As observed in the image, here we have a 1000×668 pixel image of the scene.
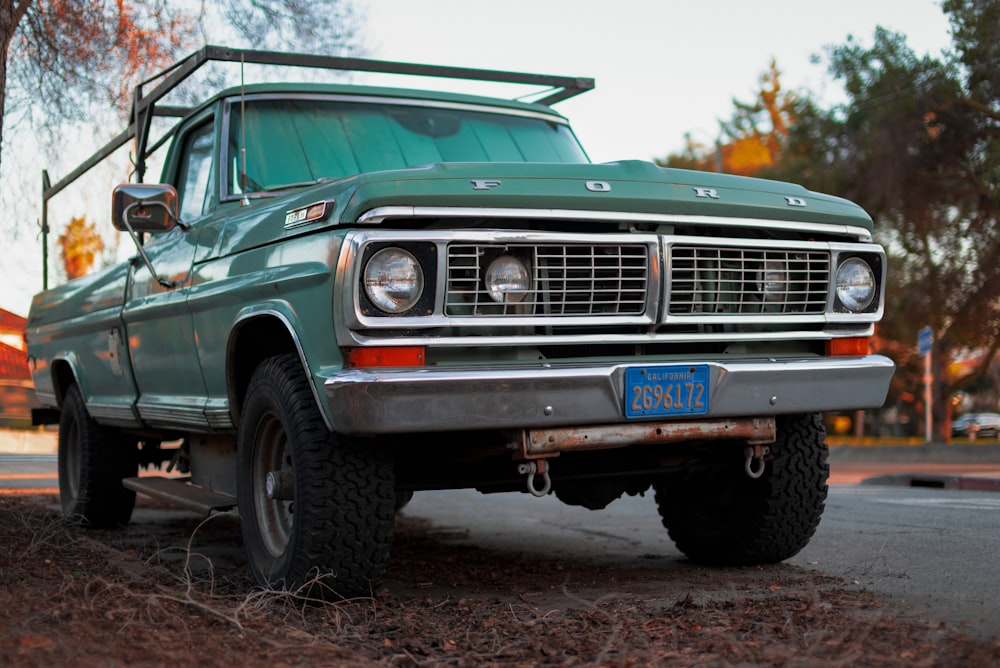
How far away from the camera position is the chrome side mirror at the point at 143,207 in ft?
17.0

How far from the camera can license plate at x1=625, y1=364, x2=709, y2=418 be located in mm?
4027

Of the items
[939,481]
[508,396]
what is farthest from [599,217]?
[939,481]

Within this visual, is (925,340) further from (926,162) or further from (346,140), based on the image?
(346,140)

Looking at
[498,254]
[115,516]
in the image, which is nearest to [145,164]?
[115,516]

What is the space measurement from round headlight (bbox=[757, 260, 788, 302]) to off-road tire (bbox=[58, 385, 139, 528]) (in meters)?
4.31

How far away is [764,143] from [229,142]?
43.2 meters

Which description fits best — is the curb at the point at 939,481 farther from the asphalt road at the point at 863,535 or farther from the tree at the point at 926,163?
the tree at the point at 926,163

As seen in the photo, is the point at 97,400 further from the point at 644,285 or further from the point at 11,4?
the point at 644,285

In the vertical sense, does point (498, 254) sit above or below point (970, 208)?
below

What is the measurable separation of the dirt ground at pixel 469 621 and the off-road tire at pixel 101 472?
1.63 m

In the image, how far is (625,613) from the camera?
388 centimetres

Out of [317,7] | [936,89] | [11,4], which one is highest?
[936,89]

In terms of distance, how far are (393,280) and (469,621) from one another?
3.88 feet

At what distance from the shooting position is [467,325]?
12.7ft
